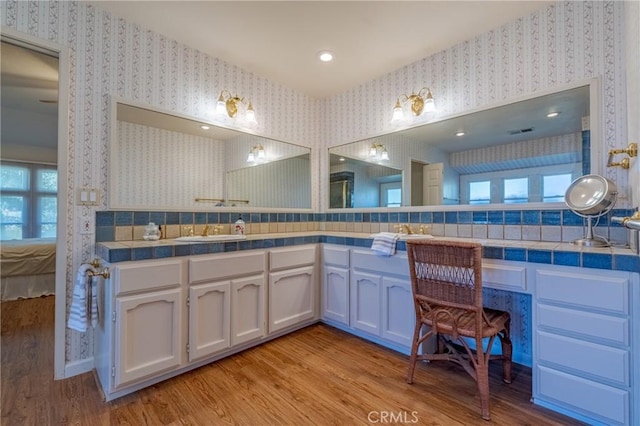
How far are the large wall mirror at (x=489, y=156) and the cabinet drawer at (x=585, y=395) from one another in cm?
105

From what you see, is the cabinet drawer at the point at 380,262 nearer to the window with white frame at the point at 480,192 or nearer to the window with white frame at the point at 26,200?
the window with white frame at the point at 480,192

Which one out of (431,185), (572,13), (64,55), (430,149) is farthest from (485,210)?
(64,55)

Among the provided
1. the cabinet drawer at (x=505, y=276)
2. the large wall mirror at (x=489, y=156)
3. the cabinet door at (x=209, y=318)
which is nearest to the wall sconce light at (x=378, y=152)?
the large wall mirror at (x=489, y=156)

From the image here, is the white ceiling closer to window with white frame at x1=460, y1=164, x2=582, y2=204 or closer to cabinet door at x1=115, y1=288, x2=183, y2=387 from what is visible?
window with white frame at x1=460, y1=164, x2=582, y2=204

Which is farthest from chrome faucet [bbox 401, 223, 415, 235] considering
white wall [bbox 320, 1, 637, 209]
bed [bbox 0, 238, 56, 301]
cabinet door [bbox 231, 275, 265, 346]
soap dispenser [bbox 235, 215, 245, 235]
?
bed [bbox 0, 238, 56, 301]

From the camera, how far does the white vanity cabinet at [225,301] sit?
1832 mm

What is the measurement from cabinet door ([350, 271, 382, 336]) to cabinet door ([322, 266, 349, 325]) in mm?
70

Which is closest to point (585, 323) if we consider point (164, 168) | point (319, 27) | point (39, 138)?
point (319, 27)

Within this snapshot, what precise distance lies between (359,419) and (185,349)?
1.14 metres

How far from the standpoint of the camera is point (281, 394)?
1.62 meters

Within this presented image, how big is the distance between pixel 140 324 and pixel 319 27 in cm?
235

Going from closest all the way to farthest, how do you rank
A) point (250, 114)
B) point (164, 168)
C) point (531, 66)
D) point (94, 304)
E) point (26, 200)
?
point (94, 304) → point (531, 66) → point (164, 168) → point (250, 114) → point (26, 200)

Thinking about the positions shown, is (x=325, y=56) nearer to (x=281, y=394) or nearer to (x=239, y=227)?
(x=239, y=227)

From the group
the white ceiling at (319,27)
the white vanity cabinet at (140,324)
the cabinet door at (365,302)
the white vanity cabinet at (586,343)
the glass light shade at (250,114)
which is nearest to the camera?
the white vanity cabinet at (586,343)
